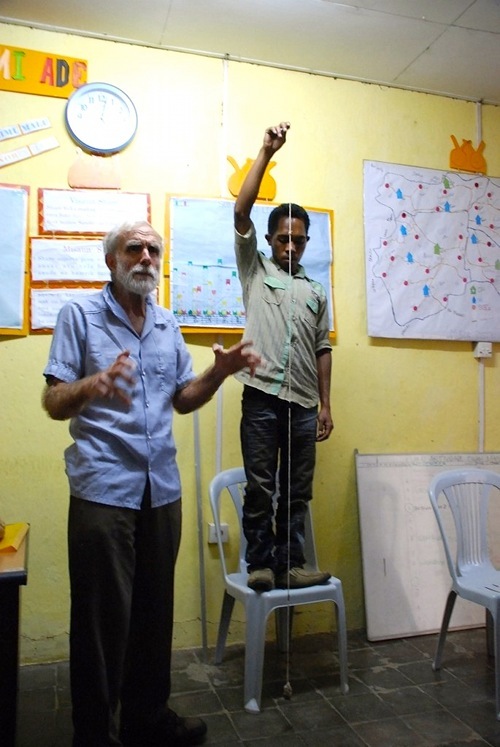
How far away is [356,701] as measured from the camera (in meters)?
2.14

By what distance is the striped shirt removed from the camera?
2225 mm

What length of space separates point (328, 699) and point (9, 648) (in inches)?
52.4

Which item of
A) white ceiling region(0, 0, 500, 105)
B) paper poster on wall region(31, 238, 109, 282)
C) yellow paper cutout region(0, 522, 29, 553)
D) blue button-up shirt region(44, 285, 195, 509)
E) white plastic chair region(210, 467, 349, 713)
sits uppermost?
white ceiling region(0, 0, 500, 105)

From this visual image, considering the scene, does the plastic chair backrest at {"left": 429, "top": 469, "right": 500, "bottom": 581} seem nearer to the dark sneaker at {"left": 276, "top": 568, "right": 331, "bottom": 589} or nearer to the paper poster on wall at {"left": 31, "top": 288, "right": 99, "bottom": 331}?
the dark sneaker at {"left": 276, "top": 568, "right": 331, "bottom": 589}

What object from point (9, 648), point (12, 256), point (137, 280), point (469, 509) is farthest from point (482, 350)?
point (9, 648)

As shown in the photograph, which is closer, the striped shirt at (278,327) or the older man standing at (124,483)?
the older man standing at (124,483)

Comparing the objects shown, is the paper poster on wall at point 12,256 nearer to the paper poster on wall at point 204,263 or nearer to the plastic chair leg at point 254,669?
the paper poster on wall at point 204,263

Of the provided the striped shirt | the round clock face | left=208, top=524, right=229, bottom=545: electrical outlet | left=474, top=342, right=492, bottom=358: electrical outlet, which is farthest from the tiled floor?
the round clock face

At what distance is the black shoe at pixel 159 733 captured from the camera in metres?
1.77

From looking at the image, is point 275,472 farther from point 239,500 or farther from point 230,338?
point 230,338

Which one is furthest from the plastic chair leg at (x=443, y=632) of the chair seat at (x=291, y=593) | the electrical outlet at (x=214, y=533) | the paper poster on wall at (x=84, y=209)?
the paper poster on wall at (x=84, y=209)

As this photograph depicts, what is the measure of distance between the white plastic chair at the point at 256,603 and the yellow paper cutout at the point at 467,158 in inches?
75.5

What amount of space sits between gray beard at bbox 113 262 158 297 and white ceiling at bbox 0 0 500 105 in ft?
4.33

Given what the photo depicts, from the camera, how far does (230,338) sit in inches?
106
